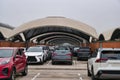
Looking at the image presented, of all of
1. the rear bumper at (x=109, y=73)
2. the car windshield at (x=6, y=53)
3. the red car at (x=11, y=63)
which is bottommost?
the rear bumper at (x=109, y=73)

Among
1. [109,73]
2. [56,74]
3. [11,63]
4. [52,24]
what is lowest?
[56,74]

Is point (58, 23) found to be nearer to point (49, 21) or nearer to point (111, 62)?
point (49, 21)

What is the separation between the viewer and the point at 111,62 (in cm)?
1352

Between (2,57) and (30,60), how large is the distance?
11924 millimetres

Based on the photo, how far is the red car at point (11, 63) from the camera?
13.7m

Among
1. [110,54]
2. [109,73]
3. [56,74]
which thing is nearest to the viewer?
[109,73]

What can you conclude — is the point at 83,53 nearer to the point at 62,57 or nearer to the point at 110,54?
the point at 62,57

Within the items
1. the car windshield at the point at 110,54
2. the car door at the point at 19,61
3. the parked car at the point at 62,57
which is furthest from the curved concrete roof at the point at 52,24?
the car windshield at the point at 110,54

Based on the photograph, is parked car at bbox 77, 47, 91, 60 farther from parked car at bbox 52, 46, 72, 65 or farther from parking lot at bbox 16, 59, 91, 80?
parking lot at bbox 16, 59, 91, 80

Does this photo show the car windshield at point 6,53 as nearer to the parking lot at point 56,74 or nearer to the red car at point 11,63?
the red car at point 11,63

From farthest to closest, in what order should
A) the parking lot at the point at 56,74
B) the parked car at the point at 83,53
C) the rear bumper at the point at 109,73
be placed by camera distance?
the parked car at the point at 83,53
the parking lot at the point at 56,74
the rear bumper at the point at 109,73

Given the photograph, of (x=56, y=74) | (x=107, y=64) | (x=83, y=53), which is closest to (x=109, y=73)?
(x=107, y=64)

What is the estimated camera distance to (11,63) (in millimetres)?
14203

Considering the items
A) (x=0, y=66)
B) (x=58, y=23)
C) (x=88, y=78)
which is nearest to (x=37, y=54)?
(x=88, y=78)
